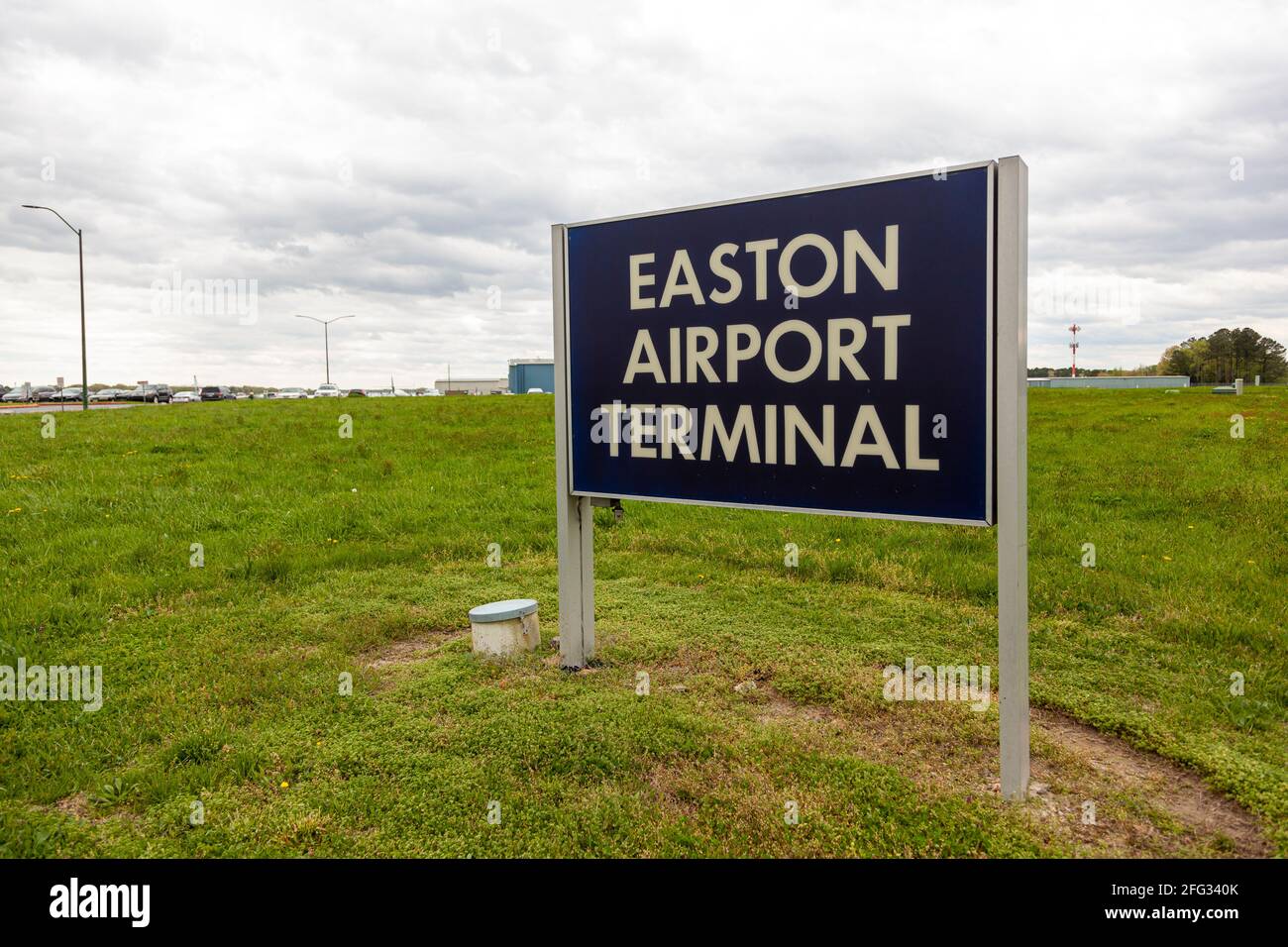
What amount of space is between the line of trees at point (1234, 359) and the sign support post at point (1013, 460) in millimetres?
104871

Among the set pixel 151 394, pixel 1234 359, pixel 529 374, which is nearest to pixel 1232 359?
pixel 1234 359

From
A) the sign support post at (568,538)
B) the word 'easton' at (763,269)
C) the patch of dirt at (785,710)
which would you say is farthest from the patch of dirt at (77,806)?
the word 'easton' at (763,269)

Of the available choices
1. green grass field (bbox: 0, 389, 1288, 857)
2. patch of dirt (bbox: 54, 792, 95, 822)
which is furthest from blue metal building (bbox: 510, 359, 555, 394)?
Result: patch of dirt (bbox: 54, 792, 95, 822)

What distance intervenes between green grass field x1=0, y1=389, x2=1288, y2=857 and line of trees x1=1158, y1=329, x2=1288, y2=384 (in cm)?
9916

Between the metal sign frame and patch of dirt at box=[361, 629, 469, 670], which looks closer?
the metal sign frame

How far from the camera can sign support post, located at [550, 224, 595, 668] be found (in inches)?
222

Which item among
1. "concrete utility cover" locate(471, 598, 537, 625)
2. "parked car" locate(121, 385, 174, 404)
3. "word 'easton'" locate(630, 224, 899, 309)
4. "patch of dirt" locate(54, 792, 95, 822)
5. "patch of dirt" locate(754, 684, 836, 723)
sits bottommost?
"patch of dirt" locate(54, 792, 95, 822)

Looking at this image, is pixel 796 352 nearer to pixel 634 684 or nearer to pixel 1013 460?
pixel 1013 460

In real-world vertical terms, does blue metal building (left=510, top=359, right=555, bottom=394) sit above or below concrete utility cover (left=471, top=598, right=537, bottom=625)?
above

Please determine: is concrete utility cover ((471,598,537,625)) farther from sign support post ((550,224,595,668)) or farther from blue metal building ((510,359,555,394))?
blue metal building ((510,359,555,394))

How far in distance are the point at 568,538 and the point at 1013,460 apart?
120 inches

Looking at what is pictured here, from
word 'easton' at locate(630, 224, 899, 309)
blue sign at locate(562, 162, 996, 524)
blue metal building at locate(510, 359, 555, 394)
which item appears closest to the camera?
blue sign at locate(562, 162, 996, 524)

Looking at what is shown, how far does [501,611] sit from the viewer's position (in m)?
5.80

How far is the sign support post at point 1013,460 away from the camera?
12.3ft
